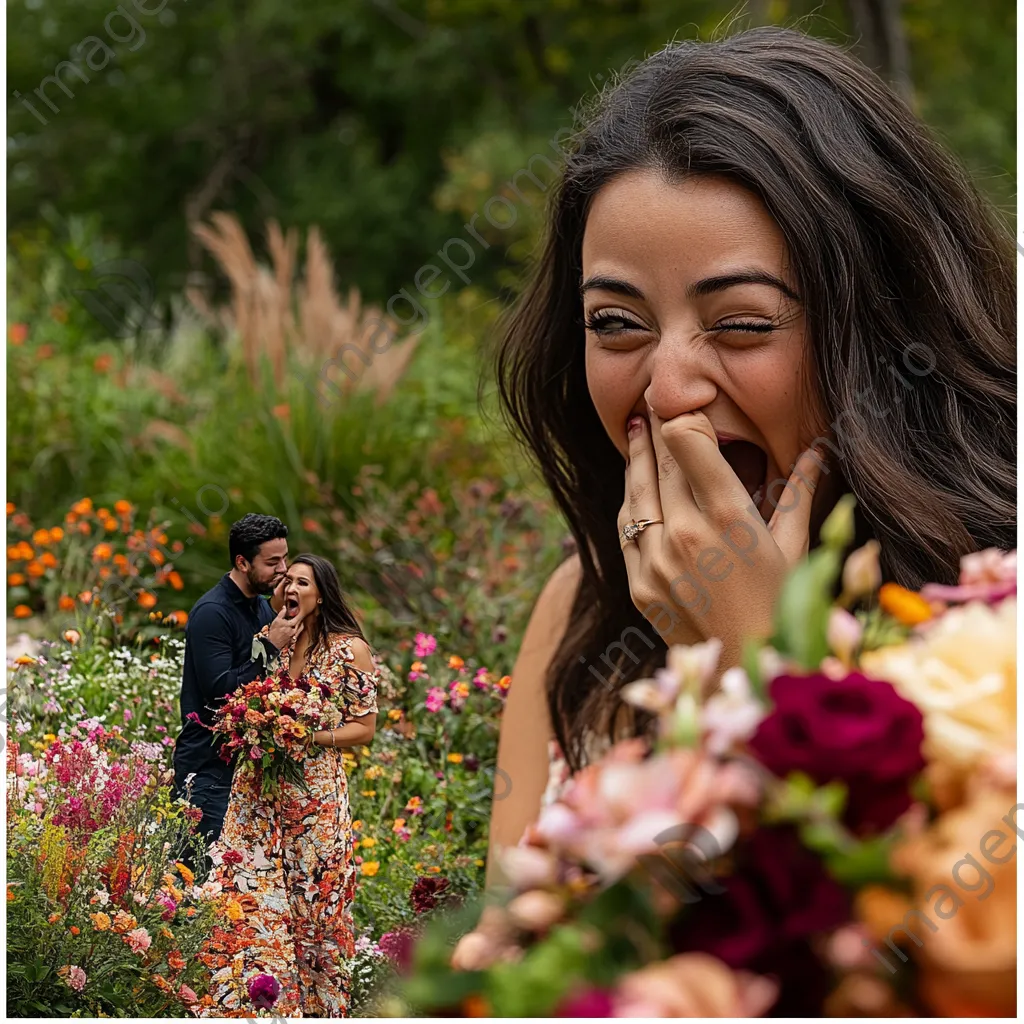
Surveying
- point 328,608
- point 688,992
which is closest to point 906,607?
point 688,992

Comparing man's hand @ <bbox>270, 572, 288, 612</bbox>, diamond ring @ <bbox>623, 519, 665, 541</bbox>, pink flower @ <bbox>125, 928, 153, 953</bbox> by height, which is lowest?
pink flower @ <bbox>125, 928, 153, 953</bbox>

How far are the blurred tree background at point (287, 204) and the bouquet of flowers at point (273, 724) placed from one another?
391 millimetres

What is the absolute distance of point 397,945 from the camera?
125 cm

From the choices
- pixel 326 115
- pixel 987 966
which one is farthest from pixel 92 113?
pixel 987 966

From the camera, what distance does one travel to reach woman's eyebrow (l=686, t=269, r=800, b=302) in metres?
1.55

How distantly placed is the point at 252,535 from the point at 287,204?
8938mm

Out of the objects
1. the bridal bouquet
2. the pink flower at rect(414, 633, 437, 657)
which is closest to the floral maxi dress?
the pink flower at rect(414, 633, 437, 657)

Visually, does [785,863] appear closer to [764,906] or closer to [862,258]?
[764,906]

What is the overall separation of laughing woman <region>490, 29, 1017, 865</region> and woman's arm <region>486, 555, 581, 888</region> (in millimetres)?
11

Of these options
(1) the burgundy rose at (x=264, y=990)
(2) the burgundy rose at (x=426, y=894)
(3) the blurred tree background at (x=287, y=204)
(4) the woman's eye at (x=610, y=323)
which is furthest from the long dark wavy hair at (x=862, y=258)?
(1) the burgundy rose at (x=264, y=990)

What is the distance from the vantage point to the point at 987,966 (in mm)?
625

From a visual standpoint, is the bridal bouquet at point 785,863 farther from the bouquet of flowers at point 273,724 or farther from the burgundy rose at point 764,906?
the bouquet of flowers at point 273,724

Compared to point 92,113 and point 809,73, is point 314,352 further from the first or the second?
point 92,113

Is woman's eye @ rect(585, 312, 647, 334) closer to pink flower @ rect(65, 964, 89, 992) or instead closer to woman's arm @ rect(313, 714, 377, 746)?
woman's arm @ rect(313, 714, 377, 746)
